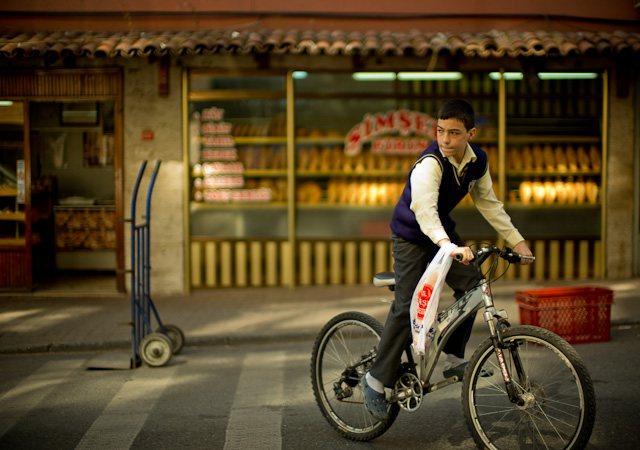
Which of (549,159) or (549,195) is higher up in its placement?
(549,159)

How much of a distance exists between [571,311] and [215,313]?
4.41 m

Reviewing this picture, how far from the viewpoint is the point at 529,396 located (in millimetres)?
3943

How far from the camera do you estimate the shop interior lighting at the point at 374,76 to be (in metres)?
10.9

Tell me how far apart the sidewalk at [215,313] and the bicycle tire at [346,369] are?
10.5 ft

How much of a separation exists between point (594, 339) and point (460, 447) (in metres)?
3.45

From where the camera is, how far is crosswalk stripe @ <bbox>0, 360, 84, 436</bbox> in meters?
5.39

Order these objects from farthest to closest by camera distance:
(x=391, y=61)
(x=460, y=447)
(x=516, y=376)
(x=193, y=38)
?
(x=391, y=61) → (x=193, y=38) → (x=460, y=447) → (x=516, y=376)

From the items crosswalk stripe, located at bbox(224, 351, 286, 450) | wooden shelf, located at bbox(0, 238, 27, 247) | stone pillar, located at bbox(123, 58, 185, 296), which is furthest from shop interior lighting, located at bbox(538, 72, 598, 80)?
wooden shelf, located at bbox(0, 238, 27, 247)

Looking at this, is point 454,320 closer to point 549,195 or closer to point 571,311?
point 571,311

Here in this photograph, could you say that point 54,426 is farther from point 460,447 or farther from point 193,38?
point 193,38

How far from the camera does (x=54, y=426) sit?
5109 millimetres

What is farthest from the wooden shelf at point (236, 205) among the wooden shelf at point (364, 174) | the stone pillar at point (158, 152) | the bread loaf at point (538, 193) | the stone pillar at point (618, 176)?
the stone pillar at point (618, 176)

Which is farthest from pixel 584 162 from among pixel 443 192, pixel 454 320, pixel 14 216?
pixel 14 216

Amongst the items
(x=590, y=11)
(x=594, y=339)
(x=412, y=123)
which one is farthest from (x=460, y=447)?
(x=590, y=11)
